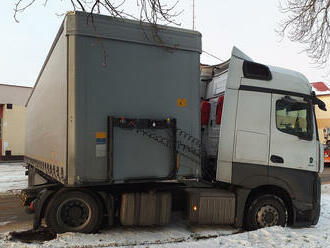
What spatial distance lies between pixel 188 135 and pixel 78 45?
7.50 ft

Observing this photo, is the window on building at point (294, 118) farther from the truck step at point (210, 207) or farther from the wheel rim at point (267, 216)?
the truck step at point (210, 207)

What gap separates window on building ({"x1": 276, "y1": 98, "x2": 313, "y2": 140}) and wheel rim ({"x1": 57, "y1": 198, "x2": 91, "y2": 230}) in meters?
3.77

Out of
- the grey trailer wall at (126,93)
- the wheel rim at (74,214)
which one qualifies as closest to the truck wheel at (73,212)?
the wheel rim at (74,214)

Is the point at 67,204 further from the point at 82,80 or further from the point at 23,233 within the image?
the point at 82,80

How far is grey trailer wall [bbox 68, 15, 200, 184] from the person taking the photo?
4.80 meters

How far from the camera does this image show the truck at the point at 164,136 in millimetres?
4883

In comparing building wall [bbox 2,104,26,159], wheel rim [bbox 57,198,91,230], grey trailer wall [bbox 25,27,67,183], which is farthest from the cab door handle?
building wall [bbox 2,104,26,159]

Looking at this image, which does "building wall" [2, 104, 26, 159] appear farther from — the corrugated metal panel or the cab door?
the cab door

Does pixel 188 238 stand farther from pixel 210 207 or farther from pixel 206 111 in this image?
pixel 206 111

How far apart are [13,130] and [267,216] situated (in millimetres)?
25736

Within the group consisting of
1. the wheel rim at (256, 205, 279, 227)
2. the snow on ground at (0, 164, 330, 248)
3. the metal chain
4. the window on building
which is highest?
the window on building

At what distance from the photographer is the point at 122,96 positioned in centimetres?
509


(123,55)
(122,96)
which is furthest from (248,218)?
(123,55)

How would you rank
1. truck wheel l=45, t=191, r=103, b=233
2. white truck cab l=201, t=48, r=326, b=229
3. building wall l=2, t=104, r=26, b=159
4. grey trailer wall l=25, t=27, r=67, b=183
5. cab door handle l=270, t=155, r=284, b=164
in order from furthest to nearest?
1. building wall l=2, t=104, r=26, b=159
2. cab door handle l=270, t=155, r=284, b=164
3. white truck cab l=201, t=48, r=326, b=229
4. truck wheel l=45, t=191, r=103, b=233
5. grey trailer wall l=25, t=27, r=67, b=183
